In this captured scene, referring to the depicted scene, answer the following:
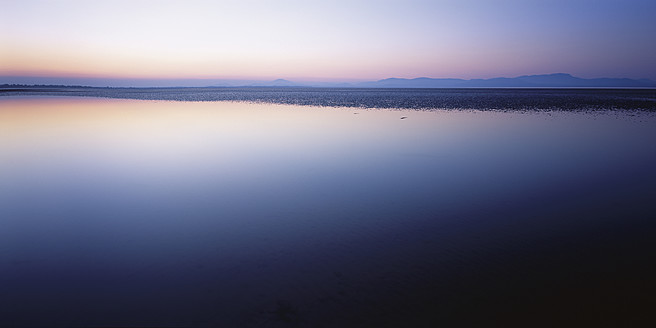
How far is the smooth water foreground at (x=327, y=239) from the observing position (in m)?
5.27

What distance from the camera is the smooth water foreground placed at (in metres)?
5.27

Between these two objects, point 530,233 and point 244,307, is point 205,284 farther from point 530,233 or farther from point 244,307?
point 530,233

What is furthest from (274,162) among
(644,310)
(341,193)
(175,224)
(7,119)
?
(7,119)

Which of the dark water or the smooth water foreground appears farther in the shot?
the dark water

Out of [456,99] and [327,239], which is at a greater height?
[456,99]

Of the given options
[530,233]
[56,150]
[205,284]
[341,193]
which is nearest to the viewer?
[205,284]

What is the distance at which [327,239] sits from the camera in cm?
758

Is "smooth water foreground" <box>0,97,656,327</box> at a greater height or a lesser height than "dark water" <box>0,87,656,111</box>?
lesser

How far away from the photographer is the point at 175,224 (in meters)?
8.44

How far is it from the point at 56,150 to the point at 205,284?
16.4 m

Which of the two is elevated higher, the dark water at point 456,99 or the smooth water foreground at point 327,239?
the dark water at point 456,99

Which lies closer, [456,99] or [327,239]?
[327,239]

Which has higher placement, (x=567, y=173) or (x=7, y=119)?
(x=7, y=119)

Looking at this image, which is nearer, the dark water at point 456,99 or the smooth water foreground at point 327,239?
the smooth water foreground at point 327,239
